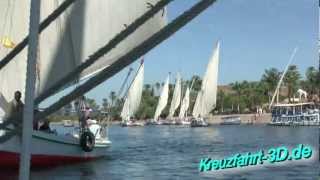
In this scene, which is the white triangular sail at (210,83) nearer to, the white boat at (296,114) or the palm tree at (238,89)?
the white boat at (296,114)

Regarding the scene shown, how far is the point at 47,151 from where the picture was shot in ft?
78.0

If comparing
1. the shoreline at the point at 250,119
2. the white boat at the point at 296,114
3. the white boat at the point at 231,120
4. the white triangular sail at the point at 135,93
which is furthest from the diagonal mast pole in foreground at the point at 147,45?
the white boat at the point at 231,120

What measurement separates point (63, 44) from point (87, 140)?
50.0 feet

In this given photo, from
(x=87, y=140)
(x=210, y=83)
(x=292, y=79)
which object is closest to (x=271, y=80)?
Answer: (x=292, y=79)

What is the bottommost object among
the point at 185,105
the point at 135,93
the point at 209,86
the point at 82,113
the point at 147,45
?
the point at 147,45

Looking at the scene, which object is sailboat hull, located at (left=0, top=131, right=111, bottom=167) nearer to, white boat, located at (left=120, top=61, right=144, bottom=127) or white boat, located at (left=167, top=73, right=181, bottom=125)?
white boat, located at (left=120, top=61, right=144, bottom=127)

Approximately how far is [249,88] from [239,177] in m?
163

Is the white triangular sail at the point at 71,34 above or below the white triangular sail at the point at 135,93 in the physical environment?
below

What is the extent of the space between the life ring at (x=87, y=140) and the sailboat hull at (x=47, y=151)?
0.19m

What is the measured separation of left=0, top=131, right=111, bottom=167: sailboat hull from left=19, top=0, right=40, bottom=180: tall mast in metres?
16.4

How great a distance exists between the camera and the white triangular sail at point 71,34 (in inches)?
458

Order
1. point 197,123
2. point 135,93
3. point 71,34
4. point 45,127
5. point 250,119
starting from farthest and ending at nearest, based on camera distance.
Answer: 1. point 250,119
2. point 197,123
3. point 135,93
4. point 45,127
5. point 71,34

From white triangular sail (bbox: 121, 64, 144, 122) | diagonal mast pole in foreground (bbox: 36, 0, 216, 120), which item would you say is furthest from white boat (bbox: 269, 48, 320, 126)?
diagonal mast pole in foreground (bbox: 36, 0, 216, 120)

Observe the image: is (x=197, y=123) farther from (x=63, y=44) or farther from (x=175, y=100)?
(x=63, y=44)
